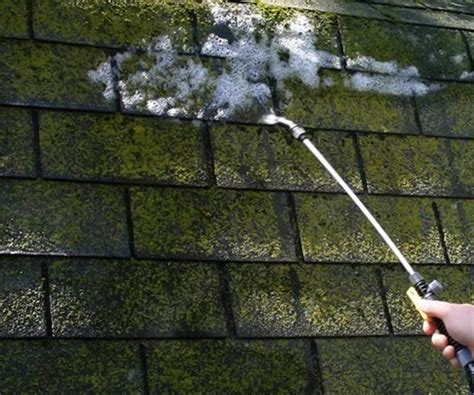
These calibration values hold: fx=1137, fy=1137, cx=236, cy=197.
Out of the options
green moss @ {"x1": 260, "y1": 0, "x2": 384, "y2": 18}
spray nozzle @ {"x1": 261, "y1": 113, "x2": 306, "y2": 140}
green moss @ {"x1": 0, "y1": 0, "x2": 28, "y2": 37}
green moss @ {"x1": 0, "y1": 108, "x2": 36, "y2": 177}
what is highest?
green moss @ {"x1": 260, "y1": 0, "x2": 384, "y2": 18}

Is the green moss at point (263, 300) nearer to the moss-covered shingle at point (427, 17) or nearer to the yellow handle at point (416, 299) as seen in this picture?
the yellow handle at point (416, 299)

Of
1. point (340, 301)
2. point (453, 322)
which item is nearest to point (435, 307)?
point (453, 322)

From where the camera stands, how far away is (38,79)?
99.0 inches

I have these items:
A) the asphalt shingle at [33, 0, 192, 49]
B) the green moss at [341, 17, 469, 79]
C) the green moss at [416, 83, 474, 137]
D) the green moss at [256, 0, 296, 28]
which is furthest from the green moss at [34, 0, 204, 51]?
the green moss at [416, 83, 474, 137]

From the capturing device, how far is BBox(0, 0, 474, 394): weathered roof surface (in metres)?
2.36

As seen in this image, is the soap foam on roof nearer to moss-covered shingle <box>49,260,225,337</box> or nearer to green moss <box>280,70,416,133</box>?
green moss <box>280,70,416,133</box>

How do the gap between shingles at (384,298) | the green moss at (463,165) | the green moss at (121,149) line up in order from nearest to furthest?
the green moss at (121,149)
the gap between shingles at (384,298)
the green moss at (463,165)

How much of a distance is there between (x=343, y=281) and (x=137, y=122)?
61 cm

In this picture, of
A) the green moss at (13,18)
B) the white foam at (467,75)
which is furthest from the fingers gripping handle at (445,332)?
the green moss at (13,18)

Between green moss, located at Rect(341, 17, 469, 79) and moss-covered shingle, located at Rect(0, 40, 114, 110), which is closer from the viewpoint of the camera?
moss-covered shingle, located at Rect(0, 40, 114, 110)

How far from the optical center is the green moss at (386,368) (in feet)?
8.41

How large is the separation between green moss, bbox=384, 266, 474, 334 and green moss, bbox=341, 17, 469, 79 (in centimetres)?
56

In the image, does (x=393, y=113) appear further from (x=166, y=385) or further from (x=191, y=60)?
(x=166, y=385)

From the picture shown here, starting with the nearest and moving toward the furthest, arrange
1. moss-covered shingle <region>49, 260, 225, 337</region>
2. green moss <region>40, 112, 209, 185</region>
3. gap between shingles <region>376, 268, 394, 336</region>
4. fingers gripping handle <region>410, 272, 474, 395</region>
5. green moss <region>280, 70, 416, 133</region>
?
fingers gripping handle <region>410, 272, 474, 395</region>
moss-covered shingle <region>49, 260, 225, 337</region>
green moss <region>40, 112, 209, 185</region>
gap between shingles <region>376, 268, 394, 336</region>
green moss <region>280, 70, 416, 133</region>
